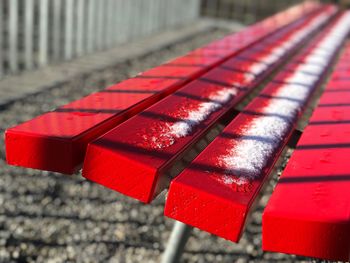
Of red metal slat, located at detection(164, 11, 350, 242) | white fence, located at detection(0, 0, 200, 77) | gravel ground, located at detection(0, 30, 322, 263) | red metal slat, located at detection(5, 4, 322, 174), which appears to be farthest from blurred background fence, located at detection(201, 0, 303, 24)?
red metal slat, located at detection(164, 11, 350, 242)

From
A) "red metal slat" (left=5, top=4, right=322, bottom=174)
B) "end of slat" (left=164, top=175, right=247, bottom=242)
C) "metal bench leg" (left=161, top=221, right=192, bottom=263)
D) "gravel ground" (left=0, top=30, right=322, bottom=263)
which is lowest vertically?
"gravel ground" (left=0, top=30, right=322, bottom=263)

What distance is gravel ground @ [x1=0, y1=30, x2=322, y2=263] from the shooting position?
2316 millimetres

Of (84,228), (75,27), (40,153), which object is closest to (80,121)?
(40,153)

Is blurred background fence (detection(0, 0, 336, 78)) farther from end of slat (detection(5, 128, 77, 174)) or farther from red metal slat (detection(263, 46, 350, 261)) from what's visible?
red metal slat (detection(263, 46, 350, 261))

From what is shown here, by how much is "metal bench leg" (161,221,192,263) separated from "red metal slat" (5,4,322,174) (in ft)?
1.42

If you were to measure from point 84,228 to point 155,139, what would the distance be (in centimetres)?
119

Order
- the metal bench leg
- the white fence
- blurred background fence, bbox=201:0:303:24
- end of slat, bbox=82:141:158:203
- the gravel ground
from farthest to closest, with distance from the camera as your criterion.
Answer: blurred background fence, bbox=201:0:303:24 < the white fence < the gravel ground < the metal bench leg < end of slat, bbox=82:141:158:203

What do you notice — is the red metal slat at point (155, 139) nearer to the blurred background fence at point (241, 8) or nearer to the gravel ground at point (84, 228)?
the gravel ground at point (84, 228)

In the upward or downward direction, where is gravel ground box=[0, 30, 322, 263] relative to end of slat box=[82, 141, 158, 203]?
downward

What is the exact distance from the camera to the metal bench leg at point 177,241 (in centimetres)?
189

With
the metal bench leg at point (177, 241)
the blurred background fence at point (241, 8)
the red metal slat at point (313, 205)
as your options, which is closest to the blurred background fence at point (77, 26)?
the blurred background fence at point (241, 8)

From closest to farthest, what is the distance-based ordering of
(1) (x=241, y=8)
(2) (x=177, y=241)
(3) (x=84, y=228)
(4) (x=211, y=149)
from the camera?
(4) (x=211, y=149) < (2) (x=177, y=241) < (3) (x=84, y=228) < (1) (x=241, y=8)

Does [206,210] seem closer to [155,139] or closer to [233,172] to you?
[233,172]

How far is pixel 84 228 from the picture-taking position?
2.47m
